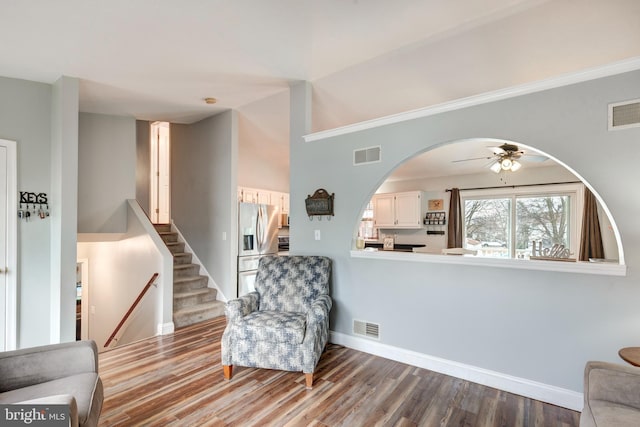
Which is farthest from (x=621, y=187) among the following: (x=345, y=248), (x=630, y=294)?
(x=345, y=248)

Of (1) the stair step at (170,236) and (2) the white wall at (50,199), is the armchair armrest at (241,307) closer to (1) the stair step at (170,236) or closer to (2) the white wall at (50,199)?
(2) the white wall at (50,199)

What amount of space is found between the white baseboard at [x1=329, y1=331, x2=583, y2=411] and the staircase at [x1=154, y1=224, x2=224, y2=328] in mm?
1974

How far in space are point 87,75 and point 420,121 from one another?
3.43 meters

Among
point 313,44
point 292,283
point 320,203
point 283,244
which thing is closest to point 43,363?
point 292,283

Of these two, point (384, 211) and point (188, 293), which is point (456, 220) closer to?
point (384, 211)

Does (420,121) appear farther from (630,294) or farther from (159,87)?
(159,87)

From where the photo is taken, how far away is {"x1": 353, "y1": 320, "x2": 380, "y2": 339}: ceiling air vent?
10.3 feet

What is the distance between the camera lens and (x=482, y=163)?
17.8 ft

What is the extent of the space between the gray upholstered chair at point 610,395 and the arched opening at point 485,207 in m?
2.35

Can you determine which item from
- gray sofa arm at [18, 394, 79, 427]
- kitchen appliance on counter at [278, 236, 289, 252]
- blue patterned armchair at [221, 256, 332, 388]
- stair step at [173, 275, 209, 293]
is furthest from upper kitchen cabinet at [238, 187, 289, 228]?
gray sofa arm at [18, 394, 79, 427]

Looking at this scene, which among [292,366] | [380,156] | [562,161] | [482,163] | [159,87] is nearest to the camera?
[562,161]

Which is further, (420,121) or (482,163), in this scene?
(482,163)

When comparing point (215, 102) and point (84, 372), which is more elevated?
point (215, 102)

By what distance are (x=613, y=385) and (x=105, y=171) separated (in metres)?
5.45
